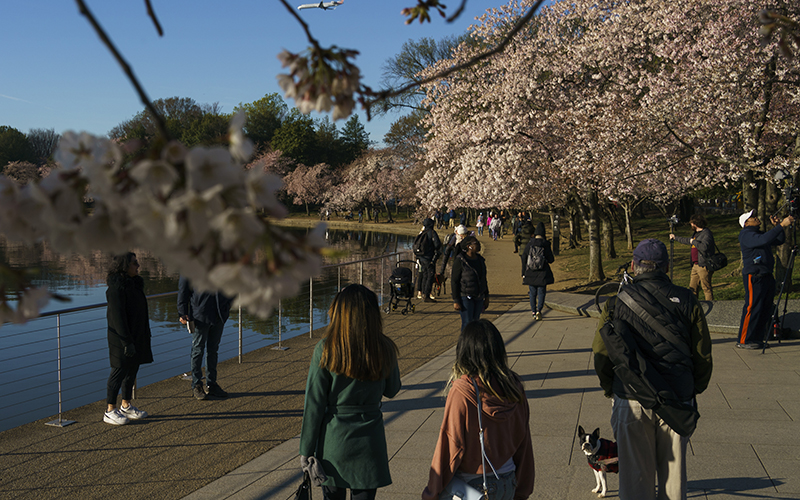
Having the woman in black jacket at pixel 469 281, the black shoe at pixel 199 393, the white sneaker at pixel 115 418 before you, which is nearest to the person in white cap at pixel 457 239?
the woman in black jacket at pixel 469 281

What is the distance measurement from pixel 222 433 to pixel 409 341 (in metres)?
4.65

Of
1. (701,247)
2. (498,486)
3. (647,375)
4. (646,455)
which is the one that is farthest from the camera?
(701,247)

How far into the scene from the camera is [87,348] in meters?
11.5

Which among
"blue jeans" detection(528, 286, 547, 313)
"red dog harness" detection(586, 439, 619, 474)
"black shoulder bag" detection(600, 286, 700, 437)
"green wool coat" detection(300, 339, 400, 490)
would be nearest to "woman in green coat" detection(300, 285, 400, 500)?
"green wool coat" detection(300, 339, 400, 490)

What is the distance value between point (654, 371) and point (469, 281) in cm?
490

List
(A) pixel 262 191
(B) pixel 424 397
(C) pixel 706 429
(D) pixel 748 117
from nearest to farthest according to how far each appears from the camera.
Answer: (A) pixel 262 191
(C) pixel 706 429
(B) pixel 424 397
(D) pixel 748 117

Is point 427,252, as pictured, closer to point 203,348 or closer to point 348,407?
point 203,348

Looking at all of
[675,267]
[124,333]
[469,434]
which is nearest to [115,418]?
[124,333]

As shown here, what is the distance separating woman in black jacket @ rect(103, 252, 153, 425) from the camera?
20.0ft

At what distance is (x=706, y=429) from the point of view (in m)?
5.67

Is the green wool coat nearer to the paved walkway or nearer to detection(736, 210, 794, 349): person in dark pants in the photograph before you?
the paved walkway

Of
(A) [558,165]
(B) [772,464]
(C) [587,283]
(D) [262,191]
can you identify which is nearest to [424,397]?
(B) [772,464]

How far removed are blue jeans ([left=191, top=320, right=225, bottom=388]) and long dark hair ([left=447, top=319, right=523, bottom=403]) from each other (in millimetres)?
4305

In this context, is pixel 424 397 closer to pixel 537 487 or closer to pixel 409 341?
pixel 537 487
